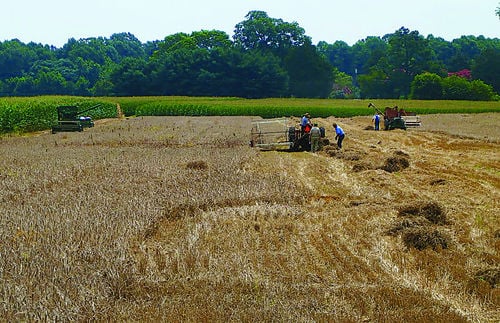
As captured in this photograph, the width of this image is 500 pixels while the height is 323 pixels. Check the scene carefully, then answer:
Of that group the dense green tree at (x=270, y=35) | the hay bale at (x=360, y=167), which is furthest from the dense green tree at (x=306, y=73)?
the hay bale at (x=360, y=167)

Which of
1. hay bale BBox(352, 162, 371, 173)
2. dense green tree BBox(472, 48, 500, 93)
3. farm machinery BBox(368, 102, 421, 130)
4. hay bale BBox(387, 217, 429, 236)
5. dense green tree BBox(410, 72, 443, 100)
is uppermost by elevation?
dense green tree BBox(472, 48, 500, 93)

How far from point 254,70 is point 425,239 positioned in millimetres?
85885

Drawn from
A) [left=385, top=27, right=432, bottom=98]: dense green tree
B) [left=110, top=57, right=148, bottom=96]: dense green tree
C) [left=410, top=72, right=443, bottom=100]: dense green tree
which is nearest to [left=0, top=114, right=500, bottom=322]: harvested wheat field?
[left=410, top=72, right=443, bottom=100]: dense green tree

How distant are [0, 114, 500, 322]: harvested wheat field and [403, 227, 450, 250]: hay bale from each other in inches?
1.1

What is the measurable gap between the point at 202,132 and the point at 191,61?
61659mm

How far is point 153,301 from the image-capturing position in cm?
666

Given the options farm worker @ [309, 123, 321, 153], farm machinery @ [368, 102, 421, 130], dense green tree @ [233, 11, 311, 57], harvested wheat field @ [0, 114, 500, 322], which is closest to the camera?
harvested wheat field @ [0, 114, 500, 322]

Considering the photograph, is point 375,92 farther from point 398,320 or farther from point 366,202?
point 398,320

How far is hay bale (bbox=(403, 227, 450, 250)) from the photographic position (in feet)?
29.7

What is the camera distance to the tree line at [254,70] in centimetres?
9244

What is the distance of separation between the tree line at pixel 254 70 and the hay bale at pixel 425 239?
75.9m

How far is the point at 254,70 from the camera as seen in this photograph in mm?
93188

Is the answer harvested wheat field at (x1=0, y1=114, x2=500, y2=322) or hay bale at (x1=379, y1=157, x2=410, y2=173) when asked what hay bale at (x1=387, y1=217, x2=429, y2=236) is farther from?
hay bale at (x1=379, y1=157, x2=410, y2=173)

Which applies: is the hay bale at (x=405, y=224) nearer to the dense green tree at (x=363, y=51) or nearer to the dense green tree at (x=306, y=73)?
the dense green tree at (x=306, y=73)
